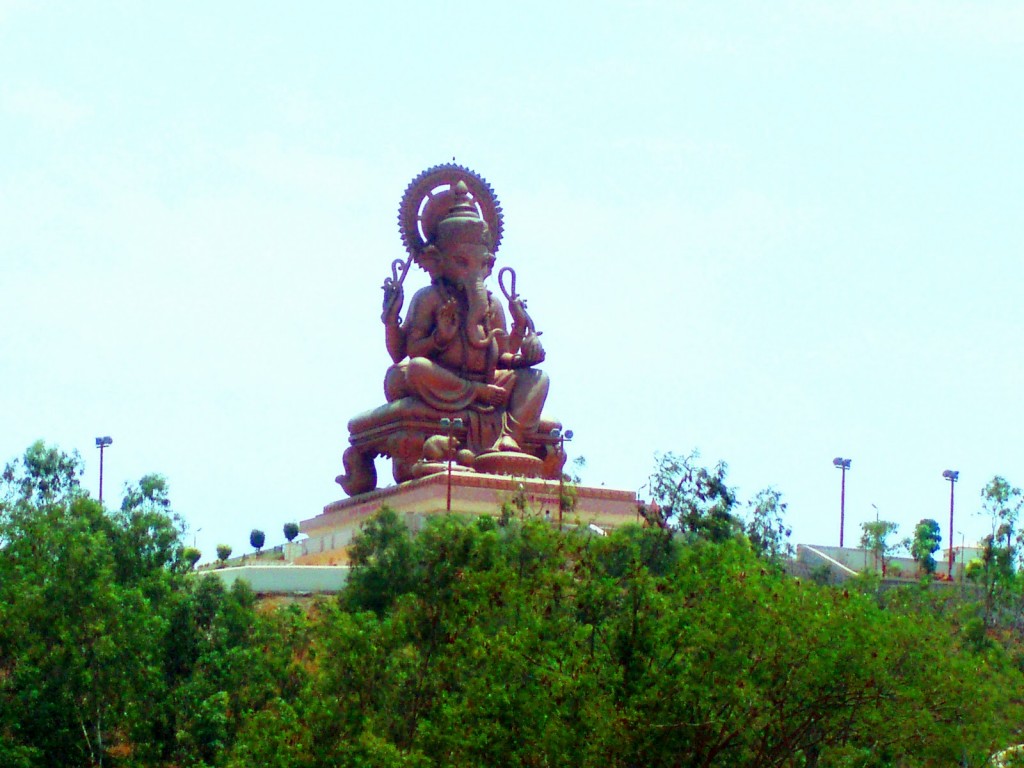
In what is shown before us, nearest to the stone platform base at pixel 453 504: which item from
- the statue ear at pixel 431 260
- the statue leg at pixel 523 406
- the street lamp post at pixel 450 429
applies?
the street lamp post at pixel 450 429

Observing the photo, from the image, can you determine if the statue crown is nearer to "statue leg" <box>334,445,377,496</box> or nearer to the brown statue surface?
the brown statue surface

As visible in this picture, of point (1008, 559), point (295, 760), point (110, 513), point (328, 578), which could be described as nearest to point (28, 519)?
point (110, 513)

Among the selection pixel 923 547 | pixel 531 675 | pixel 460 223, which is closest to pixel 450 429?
pixel 460 223

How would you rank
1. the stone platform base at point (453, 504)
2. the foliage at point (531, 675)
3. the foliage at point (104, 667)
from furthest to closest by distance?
1. the stone platform base at point (453, 504)
2. the foliage at point (104, 667)
3. the foliage at point (531, 675)

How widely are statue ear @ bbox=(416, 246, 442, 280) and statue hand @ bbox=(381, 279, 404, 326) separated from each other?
81cm

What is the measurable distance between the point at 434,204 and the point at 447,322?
2724mm

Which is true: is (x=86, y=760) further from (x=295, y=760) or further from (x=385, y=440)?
(x=385, y=440)

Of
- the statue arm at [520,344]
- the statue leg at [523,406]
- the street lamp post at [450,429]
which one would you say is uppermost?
the statue arm at [520,344]

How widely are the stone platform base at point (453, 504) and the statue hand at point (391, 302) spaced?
366 centimetres

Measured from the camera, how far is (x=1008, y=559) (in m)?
46.5

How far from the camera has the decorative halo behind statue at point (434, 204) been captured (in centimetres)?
5053

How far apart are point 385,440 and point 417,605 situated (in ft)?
58.5

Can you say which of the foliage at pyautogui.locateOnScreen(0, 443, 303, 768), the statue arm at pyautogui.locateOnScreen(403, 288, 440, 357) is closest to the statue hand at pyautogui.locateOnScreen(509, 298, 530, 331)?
the statue arm at pyautogui.locateOnScreen(403, 288, 440, 357)

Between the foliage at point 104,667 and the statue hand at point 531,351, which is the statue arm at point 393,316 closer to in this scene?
the statue hand at point 531,351
